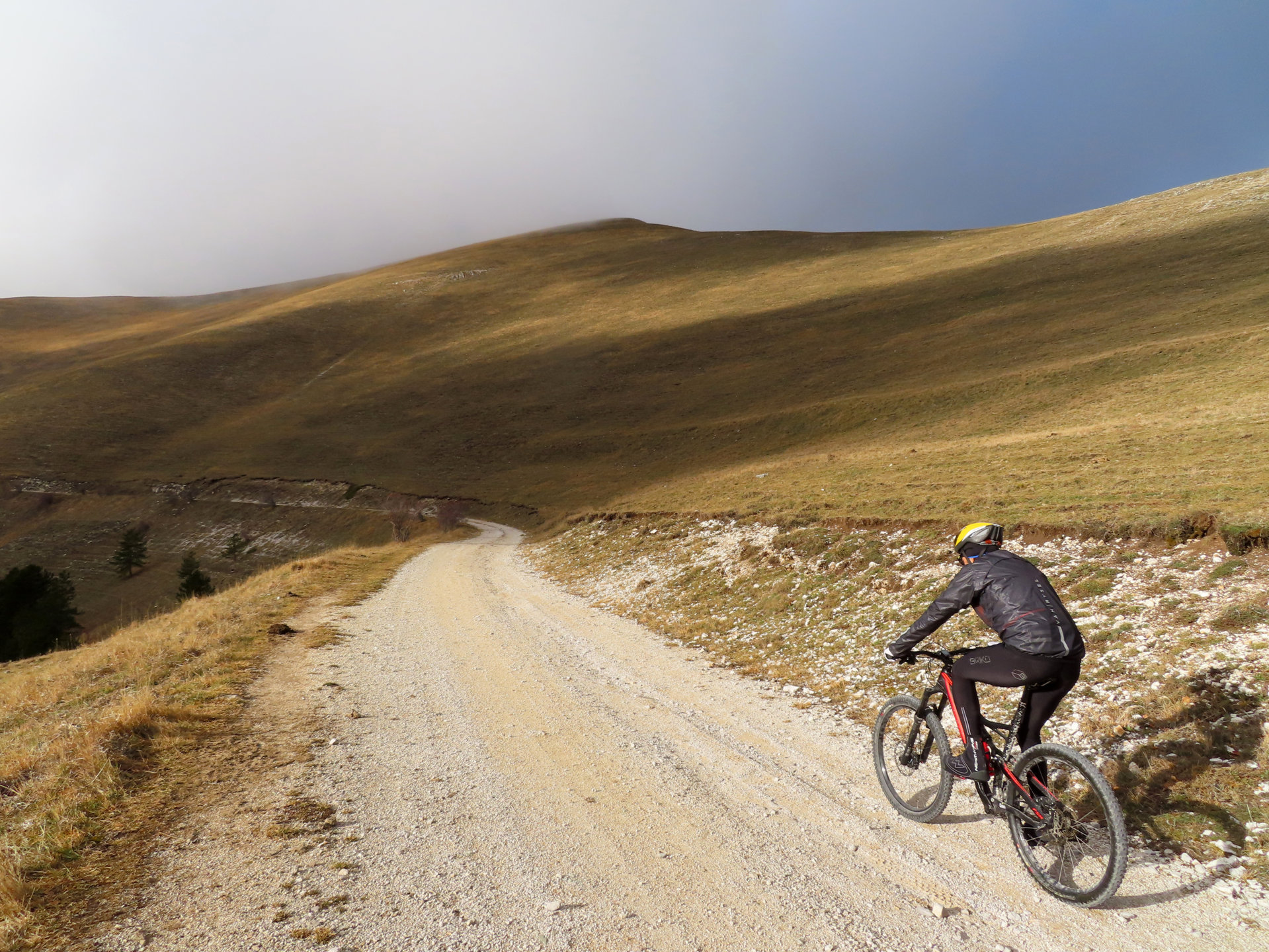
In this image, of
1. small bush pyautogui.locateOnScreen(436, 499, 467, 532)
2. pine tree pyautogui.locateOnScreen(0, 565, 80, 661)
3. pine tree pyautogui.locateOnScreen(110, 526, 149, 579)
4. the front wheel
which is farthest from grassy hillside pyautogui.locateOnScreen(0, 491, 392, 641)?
the front wheel

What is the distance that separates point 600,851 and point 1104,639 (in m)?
7.64

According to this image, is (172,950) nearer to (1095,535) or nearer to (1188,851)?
(1188,851)

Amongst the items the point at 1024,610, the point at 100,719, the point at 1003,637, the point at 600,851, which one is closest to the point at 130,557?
the point at 100,719

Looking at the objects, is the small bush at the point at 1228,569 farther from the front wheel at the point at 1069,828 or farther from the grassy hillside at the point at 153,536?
the grassy hillside at the point at 153,536

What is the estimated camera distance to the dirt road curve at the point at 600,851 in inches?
192

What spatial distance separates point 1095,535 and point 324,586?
76.0 ft

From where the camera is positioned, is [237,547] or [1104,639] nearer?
[1104,639]

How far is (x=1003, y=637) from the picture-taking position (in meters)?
5.56

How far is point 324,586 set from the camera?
23.6 metres

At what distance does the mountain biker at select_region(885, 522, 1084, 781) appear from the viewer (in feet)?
17.5

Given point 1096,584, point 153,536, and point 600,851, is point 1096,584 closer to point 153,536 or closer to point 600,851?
point 600,851

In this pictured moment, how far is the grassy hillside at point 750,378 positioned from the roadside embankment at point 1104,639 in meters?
1.80

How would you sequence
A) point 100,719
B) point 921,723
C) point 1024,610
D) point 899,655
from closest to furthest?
point 1024,610, point 899,655, point 921,723, point 100,719

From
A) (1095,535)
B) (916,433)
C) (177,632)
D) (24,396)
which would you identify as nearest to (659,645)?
(1095,535)
